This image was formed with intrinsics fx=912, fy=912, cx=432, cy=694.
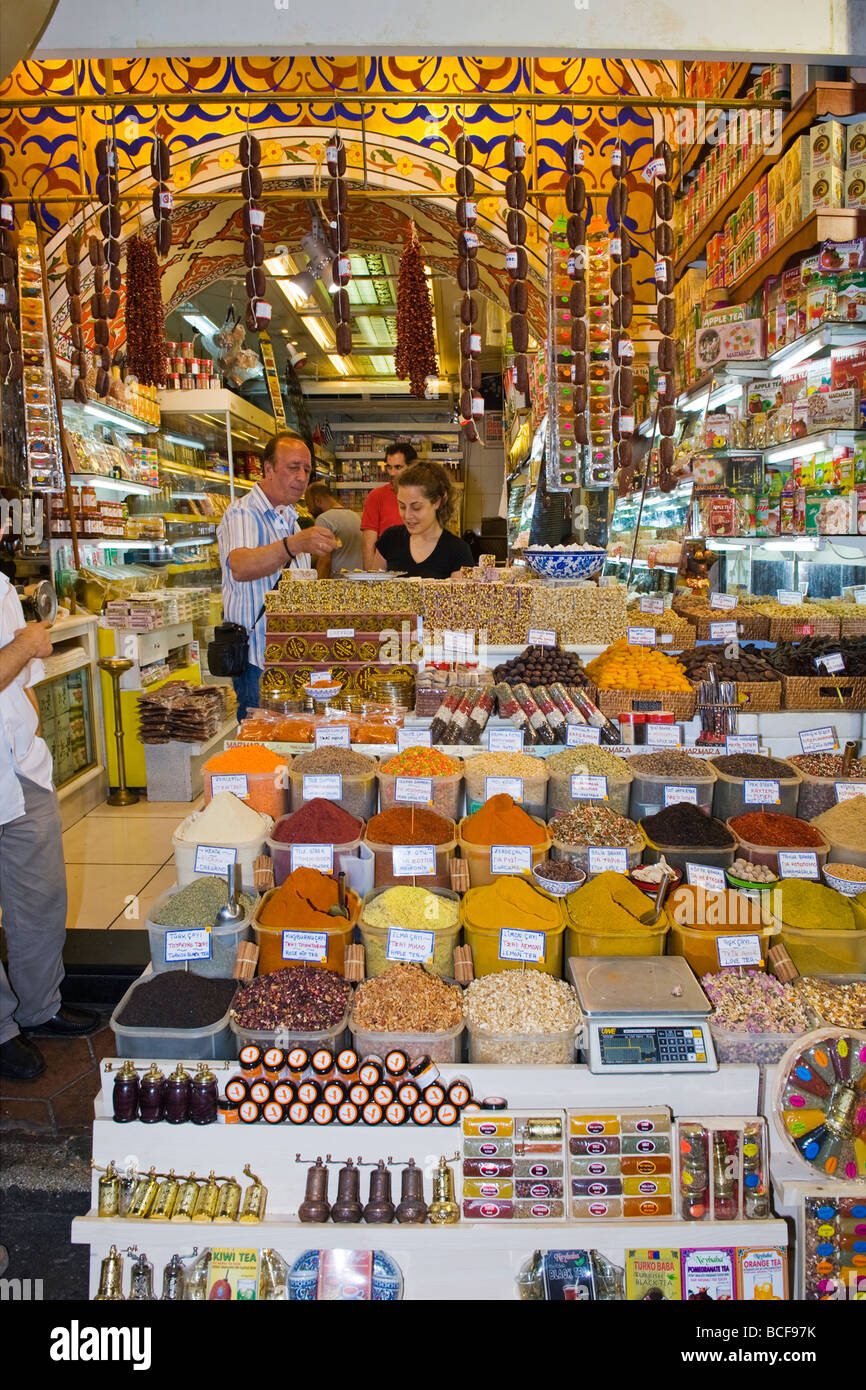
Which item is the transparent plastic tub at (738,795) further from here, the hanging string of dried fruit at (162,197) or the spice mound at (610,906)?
the hanging string of dried fruit at (162,197)

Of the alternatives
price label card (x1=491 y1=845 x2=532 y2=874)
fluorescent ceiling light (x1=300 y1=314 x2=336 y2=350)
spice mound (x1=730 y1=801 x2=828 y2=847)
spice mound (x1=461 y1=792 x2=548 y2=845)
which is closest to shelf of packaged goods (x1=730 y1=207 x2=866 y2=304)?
spice mound (x1=730 y1=801 x2=828 y2=847)

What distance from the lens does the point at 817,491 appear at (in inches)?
147

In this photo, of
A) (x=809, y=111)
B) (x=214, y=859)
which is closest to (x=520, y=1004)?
(x=214, y=859)

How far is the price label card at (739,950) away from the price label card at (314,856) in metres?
1.02

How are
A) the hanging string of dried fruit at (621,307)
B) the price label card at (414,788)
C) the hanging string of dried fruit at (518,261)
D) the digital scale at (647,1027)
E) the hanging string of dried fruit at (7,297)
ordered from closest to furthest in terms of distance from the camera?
the digital scale at (647,1027)
the price label card at (414,788)
the hanging string of dried fruit at (518,261)
the hanging string of dried fruit at (621,307)
the hanging string of dried fruit at (7,297)

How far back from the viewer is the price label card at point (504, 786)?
2697 mm

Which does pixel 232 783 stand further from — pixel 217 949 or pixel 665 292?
pixel 665 292

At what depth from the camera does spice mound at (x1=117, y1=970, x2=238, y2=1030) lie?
78.2 inches

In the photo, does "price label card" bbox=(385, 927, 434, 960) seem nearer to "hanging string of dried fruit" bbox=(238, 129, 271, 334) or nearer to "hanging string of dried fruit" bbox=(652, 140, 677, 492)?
→ "hanging string of dried fruit" bbox=(238, 129, 271, 334)

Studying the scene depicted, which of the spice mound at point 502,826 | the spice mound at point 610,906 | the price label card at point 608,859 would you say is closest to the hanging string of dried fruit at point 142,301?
the spice mound at point 502,826

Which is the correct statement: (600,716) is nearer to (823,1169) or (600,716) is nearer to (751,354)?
(823,1169)

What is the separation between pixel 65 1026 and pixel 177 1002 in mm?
1356

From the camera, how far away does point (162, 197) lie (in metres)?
3.57

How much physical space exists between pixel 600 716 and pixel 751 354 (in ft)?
7.40
